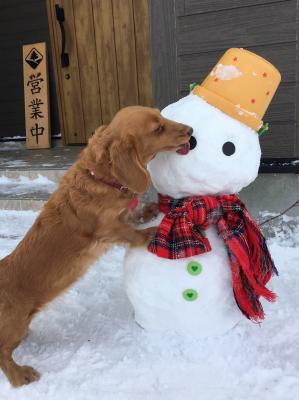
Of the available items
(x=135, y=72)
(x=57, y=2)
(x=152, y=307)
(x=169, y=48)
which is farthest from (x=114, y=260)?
(x=57, y=2)

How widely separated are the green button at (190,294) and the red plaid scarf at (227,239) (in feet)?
0.60

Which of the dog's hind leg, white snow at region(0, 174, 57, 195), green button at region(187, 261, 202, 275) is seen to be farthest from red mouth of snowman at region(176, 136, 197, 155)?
white snow at region(0, 174, 57, 195)

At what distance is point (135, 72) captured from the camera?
5.50 m

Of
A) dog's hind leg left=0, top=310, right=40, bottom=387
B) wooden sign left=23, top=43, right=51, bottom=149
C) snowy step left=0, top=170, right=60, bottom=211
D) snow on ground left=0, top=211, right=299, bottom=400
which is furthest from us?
wooden sign left=23, top=43, right=51, bottom=149

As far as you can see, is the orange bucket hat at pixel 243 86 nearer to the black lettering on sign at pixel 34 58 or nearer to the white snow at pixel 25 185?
the white snow at pixel 25 185

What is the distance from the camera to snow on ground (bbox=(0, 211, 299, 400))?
5.97 feet

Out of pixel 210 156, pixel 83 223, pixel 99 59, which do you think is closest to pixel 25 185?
pixel 99 59

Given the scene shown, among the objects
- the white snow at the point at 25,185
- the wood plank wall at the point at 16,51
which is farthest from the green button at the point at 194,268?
the wood plank wall at the point at 16,51

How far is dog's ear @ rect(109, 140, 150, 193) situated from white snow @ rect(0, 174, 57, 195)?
255cm

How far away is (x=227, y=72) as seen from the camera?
78.2 inches

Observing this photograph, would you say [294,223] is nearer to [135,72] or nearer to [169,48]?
[169,48]

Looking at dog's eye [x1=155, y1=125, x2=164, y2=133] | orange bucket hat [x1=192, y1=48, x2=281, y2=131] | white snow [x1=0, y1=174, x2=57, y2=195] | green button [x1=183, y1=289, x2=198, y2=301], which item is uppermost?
orange bucket hat [x1=192, y1=48, x2=281, y2=131]

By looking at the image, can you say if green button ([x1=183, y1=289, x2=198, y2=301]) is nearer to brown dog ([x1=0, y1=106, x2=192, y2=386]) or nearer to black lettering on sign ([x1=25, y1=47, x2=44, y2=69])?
brown dog ([x1=0, y1=106, x2=192, y2=386])

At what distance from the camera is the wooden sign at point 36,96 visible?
6414mm
